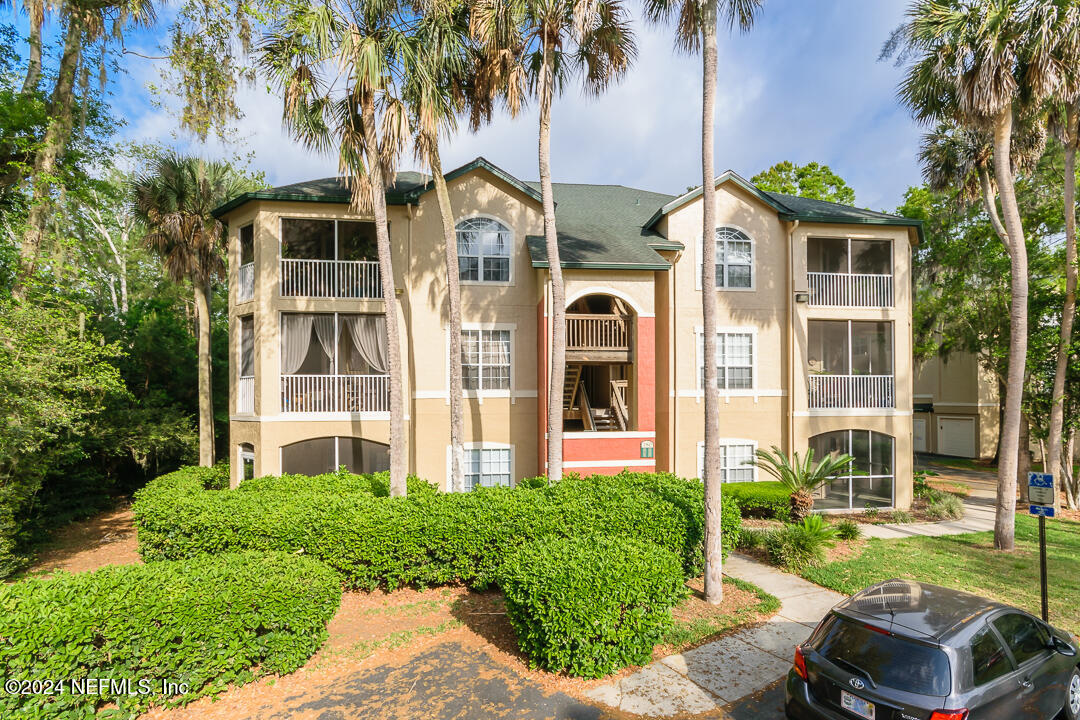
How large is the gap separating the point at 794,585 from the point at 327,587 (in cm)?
800

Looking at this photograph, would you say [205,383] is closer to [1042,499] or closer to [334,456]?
[334,456]

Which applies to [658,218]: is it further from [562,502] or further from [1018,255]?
[562,502]

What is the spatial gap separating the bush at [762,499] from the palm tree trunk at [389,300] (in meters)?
8.45

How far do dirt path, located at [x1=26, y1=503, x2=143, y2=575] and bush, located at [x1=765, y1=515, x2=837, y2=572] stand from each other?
13394mm

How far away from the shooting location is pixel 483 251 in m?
15.2

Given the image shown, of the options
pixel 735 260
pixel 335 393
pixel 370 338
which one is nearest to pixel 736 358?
pixel 735 260

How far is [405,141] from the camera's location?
447 inches

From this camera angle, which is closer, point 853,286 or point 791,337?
point 791,337

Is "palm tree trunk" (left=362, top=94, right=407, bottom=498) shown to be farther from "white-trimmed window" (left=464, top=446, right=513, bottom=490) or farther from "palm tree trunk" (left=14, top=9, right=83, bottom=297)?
"palm tree trunk" (left=14, top=9, right=83, bottom=297)

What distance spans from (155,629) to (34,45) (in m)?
15.0

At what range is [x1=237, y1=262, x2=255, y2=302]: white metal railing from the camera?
14727 millimetres

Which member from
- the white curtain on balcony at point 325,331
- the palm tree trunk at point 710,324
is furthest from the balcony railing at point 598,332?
the white curtain on balcony at point 325,331

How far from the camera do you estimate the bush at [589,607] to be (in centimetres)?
644

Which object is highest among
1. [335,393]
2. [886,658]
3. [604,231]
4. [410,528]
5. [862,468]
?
[604,231]
